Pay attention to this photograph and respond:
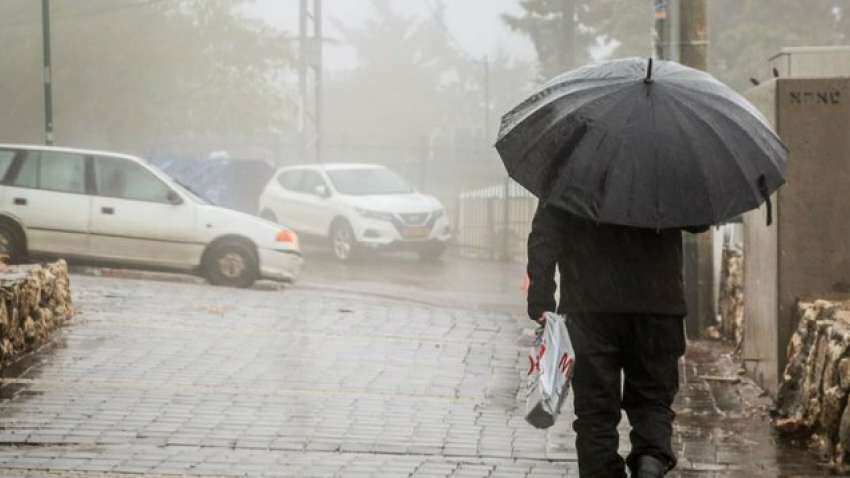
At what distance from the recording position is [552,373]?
546cm

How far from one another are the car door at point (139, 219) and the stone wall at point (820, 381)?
10.2 metres

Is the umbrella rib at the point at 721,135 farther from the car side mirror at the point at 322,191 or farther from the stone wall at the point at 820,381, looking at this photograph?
the car side mirror at the point at 322,191

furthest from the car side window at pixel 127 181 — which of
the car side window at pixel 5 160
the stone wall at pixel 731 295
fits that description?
the stone wall at pixel 731 295

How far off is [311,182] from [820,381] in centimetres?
1818

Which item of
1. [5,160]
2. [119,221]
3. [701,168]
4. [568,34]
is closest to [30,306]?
[701,168]

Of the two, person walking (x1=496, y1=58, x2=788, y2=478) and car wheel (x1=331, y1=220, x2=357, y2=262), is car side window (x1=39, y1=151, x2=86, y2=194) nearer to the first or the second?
car wheel (x1=331, y1=220, x2=357, y2=262)

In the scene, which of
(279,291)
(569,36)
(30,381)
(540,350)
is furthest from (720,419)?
(569,36)

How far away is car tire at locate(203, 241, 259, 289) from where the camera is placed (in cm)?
1741

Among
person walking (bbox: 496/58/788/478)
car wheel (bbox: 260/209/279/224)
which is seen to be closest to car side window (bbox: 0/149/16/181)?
car wheel (bbox: 260/209/279/224)

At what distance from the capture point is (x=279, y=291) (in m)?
17.2

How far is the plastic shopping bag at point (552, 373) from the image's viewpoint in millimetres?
5465

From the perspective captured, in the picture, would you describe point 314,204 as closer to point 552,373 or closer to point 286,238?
point 286,238

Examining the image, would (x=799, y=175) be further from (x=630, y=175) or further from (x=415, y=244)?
(x=415, y=244)

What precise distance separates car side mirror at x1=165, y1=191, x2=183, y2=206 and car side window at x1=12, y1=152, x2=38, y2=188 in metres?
1.61
